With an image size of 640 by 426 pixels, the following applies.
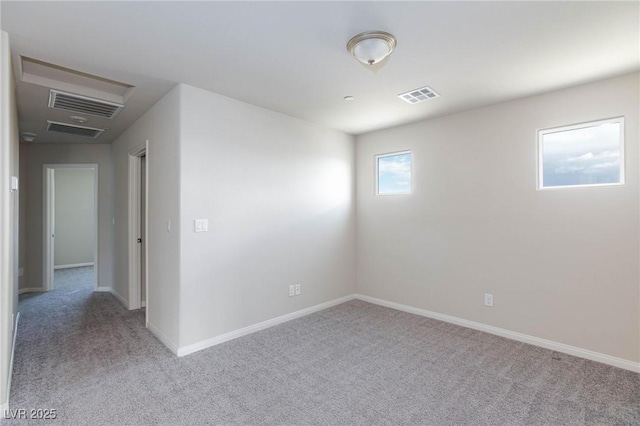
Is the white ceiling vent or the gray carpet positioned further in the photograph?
the white ceiling vent

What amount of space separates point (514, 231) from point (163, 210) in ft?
12.0

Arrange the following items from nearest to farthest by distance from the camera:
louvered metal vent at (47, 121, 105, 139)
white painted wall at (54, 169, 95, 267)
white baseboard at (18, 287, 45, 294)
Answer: louvered metal vent at (47, 121, 105, 139) < white baseboard at (18, 287, 45, 294) < white painted wall at (54, 169, 95, 267)

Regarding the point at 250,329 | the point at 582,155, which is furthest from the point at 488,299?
the point at 250,329

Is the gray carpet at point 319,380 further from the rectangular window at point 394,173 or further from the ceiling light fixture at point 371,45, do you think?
the ceiling light fixture at point 371,45

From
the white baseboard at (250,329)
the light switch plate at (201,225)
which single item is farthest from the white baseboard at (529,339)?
the light switch plate at (201,225)

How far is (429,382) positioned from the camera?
2.46 metres

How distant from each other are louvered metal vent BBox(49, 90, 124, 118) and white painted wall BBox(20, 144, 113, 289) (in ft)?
6.46

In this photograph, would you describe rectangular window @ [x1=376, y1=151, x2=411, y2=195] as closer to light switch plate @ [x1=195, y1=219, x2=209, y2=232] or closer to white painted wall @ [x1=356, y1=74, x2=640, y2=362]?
white painted wall @ [x1=356, y1=74, x2=640, y2=362]

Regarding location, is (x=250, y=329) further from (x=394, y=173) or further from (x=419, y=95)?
(x=419, y=95)

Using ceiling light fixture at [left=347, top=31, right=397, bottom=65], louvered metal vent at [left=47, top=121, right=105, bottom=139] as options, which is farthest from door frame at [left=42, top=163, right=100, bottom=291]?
ceiling light fixture at [left=347, top=31, right=397, bottom=65]

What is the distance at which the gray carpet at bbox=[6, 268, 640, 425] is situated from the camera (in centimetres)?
208

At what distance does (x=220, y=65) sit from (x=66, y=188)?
24.1 feet

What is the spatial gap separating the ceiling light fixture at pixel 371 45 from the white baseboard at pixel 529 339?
9.98ft

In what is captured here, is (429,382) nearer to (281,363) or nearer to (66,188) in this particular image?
(281,363)
